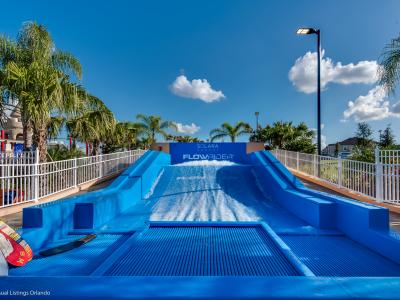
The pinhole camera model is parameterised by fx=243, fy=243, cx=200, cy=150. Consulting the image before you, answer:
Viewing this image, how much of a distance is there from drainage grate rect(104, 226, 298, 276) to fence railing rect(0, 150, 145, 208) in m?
4.83

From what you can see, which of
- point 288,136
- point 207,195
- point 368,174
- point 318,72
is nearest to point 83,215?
point 207,195

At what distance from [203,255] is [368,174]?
6369 mm

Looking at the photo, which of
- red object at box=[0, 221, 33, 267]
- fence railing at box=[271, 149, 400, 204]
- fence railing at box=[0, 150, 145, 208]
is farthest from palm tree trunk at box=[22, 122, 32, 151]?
fence railing at box=[271, 149, 400, 204]

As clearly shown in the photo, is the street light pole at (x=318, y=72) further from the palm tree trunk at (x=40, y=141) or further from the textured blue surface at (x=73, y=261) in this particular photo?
the palm tree trunk at (x=40, y=141)

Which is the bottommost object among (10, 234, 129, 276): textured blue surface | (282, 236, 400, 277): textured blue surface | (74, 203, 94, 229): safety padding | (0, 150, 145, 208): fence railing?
(282, 236, 400, 277): textured blue surface

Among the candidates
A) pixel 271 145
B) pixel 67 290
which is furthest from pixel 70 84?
pixel 271 145

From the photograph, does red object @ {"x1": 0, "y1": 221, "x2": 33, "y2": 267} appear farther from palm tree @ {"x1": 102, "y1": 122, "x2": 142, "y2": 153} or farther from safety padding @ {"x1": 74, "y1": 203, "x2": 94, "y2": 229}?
palm tree @ {"x1": 102, "y1": 122, "x2": 142, "y2": 153}

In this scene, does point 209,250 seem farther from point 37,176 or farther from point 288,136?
point 288,136

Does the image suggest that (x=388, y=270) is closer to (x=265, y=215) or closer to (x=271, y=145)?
(x=265, y=215)

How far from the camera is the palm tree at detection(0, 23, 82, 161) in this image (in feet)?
Answer: 26.3

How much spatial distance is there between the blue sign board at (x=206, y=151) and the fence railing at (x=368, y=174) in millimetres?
6171

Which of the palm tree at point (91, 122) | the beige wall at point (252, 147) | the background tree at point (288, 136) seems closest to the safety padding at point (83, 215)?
the palm tree at point (91, 122)

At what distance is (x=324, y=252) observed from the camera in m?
4.14

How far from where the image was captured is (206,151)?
1712 cm
